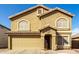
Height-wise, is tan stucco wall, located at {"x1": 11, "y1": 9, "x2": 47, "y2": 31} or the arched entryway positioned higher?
tan stucco wall, located at {"x1": 11, "y1": 9, "x2": 47, "y2": 31}

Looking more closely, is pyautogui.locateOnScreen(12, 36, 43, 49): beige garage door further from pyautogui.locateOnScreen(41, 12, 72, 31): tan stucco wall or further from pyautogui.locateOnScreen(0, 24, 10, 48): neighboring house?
pyautogui.locateOnScreen(41, 12, 72, 31): tan stucco wall

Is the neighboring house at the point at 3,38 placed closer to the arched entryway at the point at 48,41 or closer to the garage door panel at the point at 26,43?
the garage door panel at the point at 26,43

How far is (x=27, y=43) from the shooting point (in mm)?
11750

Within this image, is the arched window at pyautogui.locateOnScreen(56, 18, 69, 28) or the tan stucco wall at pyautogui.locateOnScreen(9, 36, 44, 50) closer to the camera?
the tan stucco wall at pyautogui.locateOnScreen(9, 36, 44, 50)

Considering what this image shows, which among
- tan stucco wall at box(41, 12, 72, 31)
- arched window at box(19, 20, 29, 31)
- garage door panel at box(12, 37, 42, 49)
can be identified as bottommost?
garage door panel at box(12, 37, 42, 49)

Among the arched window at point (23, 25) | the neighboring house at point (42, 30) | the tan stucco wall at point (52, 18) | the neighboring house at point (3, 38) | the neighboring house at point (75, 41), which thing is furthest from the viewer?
the arched window at point (23, 25)

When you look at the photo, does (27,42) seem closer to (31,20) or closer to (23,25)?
(23,25)

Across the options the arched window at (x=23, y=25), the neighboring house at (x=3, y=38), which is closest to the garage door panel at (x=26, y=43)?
the neighboring house at (x=3, y=38)

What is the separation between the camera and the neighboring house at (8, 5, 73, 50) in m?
11.7

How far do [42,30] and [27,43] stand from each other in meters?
1.26

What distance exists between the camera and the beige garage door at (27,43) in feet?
38.0

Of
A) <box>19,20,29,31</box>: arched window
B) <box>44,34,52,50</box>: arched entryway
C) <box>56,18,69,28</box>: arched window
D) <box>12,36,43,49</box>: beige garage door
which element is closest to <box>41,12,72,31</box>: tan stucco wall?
<box>56,18,69,28</box>: arched window
